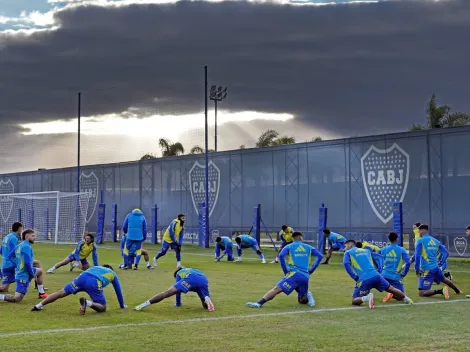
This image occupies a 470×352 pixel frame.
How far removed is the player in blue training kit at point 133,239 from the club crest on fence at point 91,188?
34460 millimetres

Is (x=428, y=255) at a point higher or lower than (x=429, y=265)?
higher

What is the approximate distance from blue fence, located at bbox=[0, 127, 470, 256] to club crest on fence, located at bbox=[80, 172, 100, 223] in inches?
145

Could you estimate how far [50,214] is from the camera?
56594mm

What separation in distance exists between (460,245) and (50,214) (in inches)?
1260

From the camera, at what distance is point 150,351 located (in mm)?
11258

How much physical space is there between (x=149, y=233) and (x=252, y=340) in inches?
1661

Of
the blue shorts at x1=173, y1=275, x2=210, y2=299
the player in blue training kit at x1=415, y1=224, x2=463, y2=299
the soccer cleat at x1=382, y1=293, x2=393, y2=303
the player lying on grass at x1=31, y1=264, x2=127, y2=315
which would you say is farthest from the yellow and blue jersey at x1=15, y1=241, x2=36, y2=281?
the player in blue training kit at x1=415, y1=224, x2=463, y2=299

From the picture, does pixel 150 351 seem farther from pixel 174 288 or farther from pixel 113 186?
pixel 113 186

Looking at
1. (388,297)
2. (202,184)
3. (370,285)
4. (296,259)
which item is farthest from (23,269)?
(202,184)

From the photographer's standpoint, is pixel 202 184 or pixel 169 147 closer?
pixel 202 184

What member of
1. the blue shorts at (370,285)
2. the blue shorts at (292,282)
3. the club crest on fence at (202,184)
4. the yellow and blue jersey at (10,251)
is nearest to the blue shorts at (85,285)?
the yellow and blue jersey at (10,251)

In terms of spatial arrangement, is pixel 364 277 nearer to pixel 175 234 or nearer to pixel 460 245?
pixel 175 234

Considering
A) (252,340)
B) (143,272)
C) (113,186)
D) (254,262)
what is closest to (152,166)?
(113,186)

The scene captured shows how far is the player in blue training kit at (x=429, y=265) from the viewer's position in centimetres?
1883
